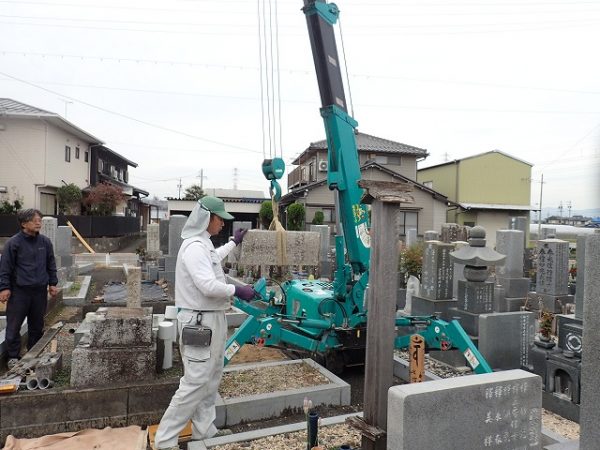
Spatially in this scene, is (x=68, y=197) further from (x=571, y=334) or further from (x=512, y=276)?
(x=571, y=334)

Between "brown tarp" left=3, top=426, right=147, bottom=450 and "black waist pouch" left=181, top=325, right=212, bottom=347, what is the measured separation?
1013 mm

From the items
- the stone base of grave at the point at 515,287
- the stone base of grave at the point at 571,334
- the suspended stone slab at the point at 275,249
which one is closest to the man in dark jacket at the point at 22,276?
the suspended stone slab at the point at 275,249

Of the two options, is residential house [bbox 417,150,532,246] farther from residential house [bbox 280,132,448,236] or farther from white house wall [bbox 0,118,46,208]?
white house wall [bbox 0,118,46,208]

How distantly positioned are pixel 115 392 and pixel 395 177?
1926 centimetres

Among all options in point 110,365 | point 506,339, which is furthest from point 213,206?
point 506,339

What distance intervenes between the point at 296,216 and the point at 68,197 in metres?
11.4

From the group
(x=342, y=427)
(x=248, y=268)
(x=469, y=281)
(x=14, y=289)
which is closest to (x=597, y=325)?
(x=342, y=427)

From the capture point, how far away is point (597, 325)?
248 centimetres

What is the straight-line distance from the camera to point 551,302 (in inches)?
379

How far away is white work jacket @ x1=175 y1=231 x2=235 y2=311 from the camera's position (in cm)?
346

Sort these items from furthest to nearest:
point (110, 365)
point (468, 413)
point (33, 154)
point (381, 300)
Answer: point (33, 154), point (110, 365), point (381, 300), point (468, 413)

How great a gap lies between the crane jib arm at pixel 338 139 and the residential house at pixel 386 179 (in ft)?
52.7

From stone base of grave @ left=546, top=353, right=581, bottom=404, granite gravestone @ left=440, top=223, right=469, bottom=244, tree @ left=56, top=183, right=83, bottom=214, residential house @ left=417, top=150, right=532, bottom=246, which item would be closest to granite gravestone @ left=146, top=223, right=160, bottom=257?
tree @ left=56, top=183, right=83, bottom=214

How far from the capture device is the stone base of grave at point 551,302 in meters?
9.56
